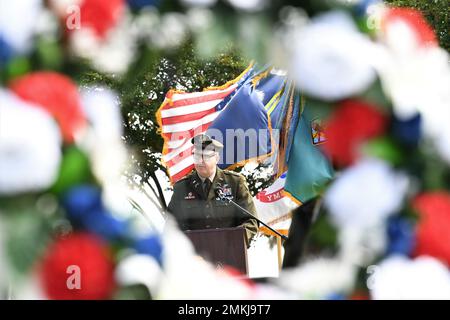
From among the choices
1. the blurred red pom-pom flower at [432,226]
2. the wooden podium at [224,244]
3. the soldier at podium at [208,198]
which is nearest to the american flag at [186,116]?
the soldier at podium at [208,198]

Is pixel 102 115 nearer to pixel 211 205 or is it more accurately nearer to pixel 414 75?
pixel 414 75

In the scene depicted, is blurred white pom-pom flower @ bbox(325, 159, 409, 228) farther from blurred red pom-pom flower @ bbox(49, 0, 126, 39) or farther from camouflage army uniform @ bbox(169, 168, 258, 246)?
camouflage army uniform @ bbox(169, 168, 258, 246)

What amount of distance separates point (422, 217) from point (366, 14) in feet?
0.81

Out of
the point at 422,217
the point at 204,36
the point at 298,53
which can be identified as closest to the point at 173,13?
the point at 204,36

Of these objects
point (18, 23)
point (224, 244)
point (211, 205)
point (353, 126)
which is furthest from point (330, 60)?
point (211, 205)

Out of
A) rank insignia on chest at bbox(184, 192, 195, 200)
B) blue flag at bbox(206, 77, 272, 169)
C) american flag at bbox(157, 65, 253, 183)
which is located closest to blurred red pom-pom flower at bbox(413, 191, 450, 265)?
rank insignia on chest at bbox(184, 192, 195, 200)

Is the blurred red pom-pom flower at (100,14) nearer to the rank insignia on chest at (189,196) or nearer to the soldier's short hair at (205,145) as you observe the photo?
the rank insignia on chest at (189,196)

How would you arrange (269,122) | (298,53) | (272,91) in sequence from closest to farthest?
1. (298,53)
2. (269,122)
3. (272,91)

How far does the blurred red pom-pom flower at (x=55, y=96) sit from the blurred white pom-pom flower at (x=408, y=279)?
370 millimetres

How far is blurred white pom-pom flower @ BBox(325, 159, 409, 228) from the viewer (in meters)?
0.80

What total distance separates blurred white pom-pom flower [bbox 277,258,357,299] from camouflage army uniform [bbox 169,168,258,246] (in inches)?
119

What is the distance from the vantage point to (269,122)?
5797 millimetres
